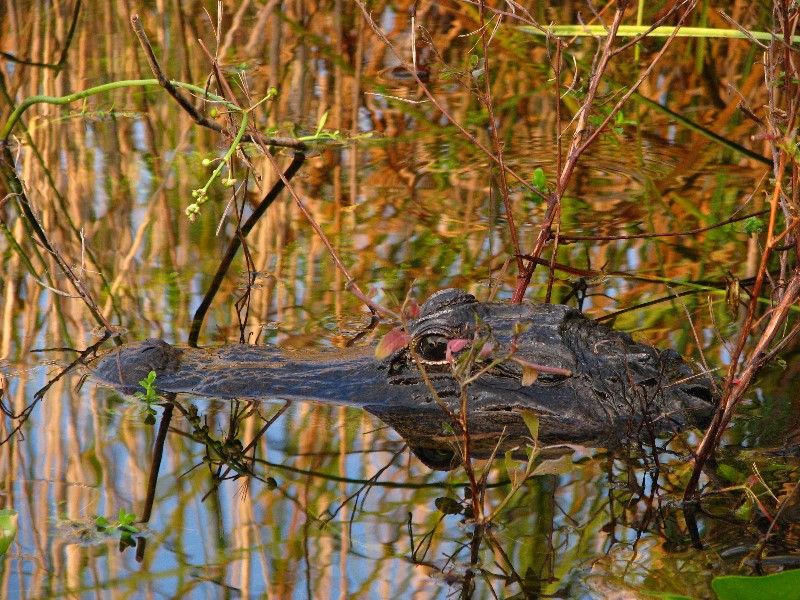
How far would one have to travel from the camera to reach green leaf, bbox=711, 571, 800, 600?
2.28m

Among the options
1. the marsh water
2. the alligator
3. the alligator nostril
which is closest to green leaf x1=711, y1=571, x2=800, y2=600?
the marsh water

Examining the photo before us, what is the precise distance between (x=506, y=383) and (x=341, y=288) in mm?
1192

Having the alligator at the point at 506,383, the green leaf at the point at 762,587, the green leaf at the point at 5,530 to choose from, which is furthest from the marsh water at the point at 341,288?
the green leaf at the point at 762,587

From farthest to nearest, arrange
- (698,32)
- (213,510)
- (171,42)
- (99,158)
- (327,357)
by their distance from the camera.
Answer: (171,42), (99,158), (698,32), (327,357), (213,510)

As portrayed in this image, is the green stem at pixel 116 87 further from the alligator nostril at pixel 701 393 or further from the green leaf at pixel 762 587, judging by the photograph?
the green leaf at pixel 762 587

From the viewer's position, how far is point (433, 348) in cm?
357

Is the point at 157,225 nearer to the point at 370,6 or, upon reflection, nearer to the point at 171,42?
the point at 171,42

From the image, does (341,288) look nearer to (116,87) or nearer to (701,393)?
(116,87)

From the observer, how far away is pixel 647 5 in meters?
8.70

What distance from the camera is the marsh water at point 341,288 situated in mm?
2850

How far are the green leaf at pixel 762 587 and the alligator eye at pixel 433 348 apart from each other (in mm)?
1390

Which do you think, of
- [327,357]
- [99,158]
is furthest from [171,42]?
[327,357]

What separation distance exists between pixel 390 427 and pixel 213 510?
2.42ft

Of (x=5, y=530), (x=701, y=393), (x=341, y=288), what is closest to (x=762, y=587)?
(x=701, y=393)
